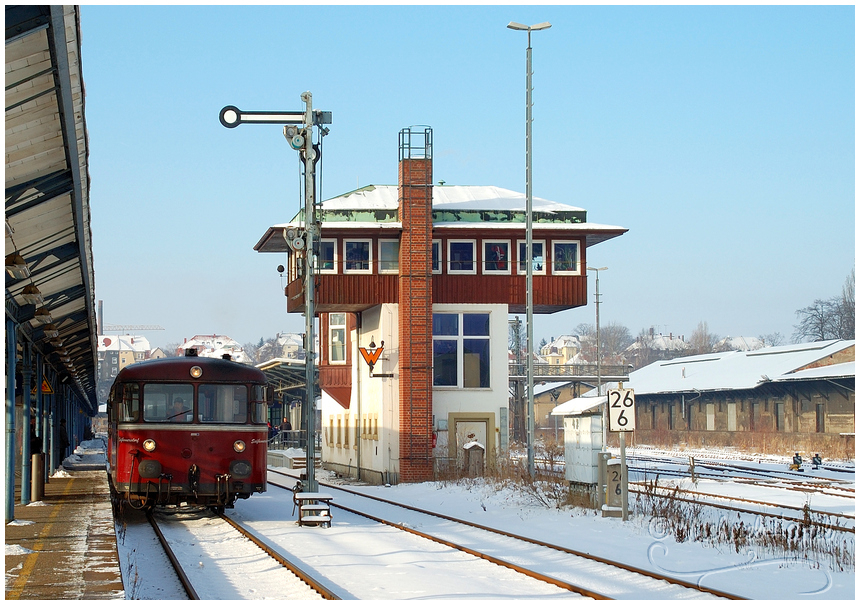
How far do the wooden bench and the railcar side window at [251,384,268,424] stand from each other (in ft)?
5.00

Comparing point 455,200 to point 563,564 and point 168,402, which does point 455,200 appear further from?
point 563,564

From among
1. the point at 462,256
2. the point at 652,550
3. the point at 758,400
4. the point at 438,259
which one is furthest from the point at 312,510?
the point at 758,400

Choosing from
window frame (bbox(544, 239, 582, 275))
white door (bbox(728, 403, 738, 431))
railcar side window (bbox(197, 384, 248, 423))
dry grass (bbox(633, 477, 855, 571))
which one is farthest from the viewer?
white door (bbox(728, 403, 738, 431))

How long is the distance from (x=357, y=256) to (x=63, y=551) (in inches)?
744

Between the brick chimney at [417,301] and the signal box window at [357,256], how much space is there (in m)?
1.16

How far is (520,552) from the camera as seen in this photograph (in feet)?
48.8

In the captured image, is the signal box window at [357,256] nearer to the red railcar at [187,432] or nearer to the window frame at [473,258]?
the window frame at [473,258]

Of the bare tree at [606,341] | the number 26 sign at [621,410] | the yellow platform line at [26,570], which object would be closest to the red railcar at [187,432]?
the yellow platform line at [26,570]

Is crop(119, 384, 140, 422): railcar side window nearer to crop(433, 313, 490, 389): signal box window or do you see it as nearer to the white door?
crop(433, 313, 490, 389): signal box window

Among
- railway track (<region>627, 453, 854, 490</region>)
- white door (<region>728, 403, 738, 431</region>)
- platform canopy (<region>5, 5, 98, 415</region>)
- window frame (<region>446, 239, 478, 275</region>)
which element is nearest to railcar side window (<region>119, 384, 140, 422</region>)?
platform canopy (<region>5, 5, 98, 415</region>)

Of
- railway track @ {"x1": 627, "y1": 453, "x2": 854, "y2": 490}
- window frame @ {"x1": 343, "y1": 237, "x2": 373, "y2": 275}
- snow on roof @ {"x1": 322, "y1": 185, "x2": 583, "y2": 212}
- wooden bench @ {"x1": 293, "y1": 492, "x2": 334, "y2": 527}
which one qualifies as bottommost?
railway track @ {"x1": 627, "y1": 453, "x2": 854, "y2": 490}

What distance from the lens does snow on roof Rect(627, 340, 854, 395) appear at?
53.7 meters

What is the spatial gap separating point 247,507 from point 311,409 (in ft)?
14.5

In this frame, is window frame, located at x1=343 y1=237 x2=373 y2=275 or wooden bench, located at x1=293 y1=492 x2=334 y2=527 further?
window frame, located at x1=343 y1=237 x2=373 y2=275
